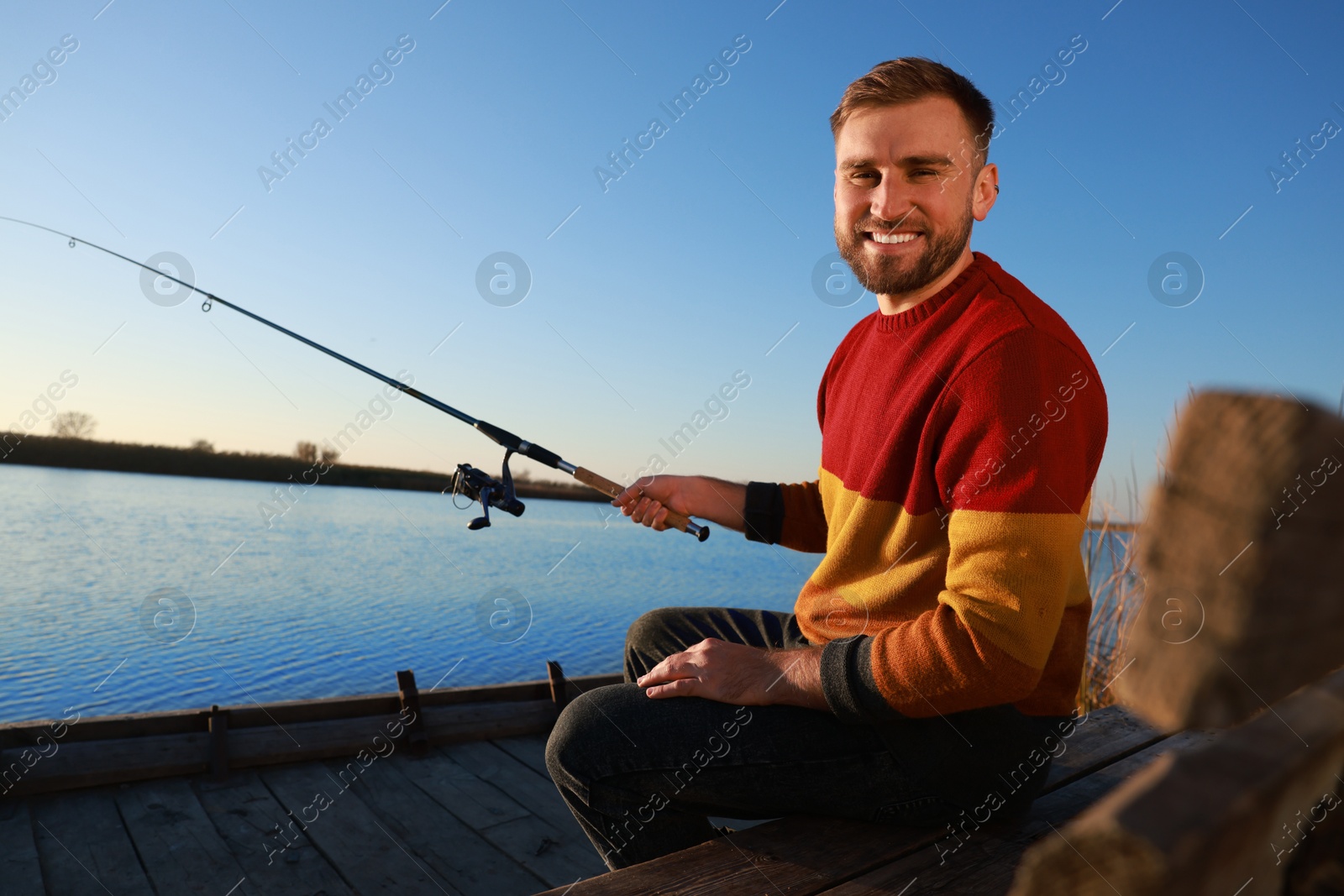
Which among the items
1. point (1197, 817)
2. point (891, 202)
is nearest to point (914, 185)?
point (891, 202)

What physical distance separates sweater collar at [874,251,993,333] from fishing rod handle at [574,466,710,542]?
2.78 ft

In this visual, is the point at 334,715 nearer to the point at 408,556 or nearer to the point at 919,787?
the point at 919,787

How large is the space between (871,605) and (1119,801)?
1.22 metres

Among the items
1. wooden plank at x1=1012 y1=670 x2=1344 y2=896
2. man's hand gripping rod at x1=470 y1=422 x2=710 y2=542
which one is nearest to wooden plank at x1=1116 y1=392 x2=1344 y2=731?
wooden plank at x1=1012 y1=670 x2=1344 y2=896

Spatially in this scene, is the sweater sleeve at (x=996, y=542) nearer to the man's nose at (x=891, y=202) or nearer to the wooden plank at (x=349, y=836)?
the man's nose at (x=891, y=202)

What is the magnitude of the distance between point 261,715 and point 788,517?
8.49ft

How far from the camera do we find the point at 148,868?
8.93ft

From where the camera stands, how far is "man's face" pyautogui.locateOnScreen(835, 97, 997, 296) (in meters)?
1.77

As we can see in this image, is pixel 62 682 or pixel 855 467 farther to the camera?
pixel 62 682

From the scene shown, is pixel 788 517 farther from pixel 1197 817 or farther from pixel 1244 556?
pixel 1197 817

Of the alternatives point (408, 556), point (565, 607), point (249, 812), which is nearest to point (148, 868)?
point (249, 812)

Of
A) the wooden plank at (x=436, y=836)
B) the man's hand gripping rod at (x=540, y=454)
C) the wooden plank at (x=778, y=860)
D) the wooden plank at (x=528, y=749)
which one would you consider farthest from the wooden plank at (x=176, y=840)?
the wooden plank at (x=778, y=860)

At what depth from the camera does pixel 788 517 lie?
228cm

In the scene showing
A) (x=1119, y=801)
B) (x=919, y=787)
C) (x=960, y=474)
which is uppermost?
(x=960, y=474)
